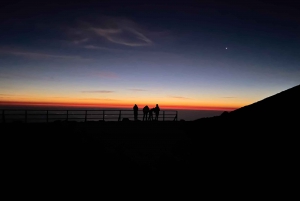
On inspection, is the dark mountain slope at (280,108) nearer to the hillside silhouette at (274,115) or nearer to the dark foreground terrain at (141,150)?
the hillside silhouette at (274,115)

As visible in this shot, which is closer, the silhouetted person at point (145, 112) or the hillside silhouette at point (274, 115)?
the hillside silhouette at point (274, 115)

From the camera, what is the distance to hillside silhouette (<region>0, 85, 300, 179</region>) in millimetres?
9750

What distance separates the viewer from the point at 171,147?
48.4 ft

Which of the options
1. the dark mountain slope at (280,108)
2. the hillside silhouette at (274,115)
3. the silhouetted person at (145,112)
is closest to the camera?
the hillside silhouette at (274,115)

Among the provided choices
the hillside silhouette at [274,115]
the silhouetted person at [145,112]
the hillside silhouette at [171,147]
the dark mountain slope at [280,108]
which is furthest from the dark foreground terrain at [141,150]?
the silhouetted person at [145,112]

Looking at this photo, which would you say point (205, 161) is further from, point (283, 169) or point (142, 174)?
point (283, 169)

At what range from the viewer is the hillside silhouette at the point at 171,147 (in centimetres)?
975

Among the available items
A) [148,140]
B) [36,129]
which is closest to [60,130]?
[36,129]

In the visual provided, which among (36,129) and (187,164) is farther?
(36,129)

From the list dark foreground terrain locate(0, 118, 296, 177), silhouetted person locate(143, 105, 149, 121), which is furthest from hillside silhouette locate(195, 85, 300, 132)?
silhouetted person locate(143, 105, 149, 121)

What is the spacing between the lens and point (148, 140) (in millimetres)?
15859

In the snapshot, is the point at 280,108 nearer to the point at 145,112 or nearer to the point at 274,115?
the point at 274,115

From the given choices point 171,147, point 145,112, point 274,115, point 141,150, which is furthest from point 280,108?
point 145,112

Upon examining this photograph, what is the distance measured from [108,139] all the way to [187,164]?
563 cm
